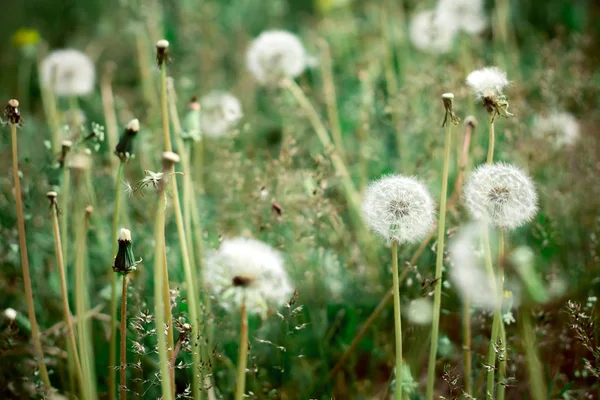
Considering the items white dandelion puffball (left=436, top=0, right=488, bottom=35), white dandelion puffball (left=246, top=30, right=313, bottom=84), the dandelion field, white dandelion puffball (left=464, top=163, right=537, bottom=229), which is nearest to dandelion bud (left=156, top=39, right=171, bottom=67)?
the dandelion field

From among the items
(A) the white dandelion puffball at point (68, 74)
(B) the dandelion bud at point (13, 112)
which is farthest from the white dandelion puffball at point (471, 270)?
(A) the white dandelion puffball at point (68, 74)

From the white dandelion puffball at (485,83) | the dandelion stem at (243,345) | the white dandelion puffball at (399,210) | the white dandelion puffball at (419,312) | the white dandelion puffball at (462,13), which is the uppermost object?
the white dandelion puffball at (462,13)

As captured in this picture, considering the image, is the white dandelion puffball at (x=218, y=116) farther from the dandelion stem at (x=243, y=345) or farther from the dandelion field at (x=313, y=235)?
the dandelion stem at (x=243, y=345)

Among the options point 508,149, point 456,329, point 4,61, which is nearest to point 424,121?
point 508,149

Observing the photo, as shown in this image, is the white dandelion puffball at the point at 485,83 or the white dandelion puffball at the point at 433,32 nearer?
the white dandelion puffball at the point at 485,83

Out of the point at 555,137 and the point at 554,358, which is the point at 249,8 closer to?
the point at 555,137

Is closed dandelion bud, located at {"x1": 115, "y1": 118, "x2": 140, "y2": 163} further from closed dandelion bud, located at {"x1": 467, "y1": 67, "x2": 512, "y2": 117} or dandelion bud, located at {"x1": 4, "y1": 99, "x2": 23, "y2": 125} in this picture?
closed dandelion bud, located at {"x1": 467, "y1": 67, "x2": 512, "y2": 117}
